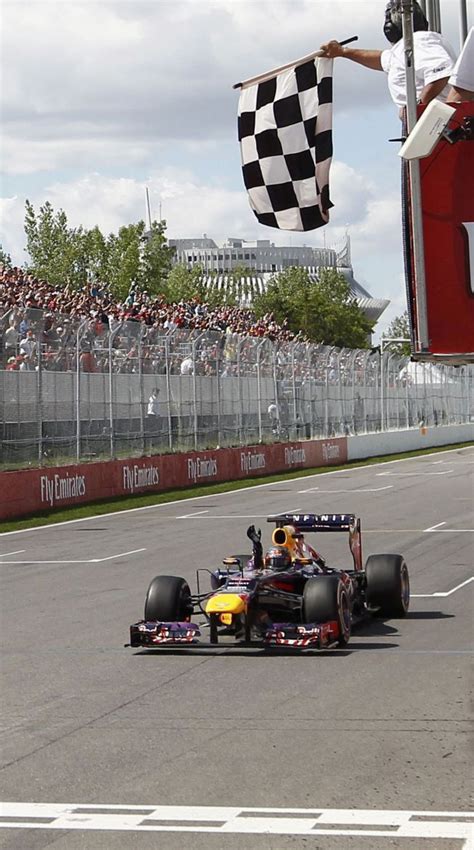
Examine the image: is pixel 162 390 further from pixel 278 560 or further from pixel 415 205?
pixel 415 205

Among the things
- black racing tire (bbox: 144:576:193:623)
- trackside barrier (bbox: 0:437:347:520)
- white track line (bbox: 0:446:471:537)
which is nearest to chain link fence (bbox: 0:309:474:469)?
trackside barrier (bbox: 0:437:347:520)

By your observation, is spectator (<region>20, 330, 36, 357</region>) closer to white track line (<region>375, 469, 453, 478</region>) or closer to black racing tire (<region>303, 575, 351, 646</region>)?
white track line (<region>375, 469, 453, 478</region>)

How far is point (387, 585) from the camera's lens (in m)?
12.0

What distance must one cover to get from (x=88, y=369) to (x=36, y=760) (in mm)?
21435

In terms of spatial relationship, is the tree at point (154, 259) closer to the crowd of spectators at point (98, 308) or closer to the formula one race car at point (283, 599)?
the crowd of spectators at point (98, 308)

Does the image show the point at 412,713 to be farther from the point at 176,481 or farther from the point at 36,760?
the point at 176,481

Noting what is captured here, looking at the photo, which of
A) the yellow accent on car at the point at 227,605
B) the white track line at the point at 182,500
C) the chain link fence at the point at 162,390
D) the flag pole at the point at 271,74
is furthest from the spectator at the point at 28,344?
the flag pole at the point at 271,74

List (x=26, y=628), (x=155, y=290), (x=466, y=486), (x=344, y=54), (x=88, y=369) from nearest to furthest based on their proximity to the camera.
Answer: (x=344, y=54) < (x=26, y=628) < (x=88, y=369) < (x=466, y=486) < (x=155, y=290)

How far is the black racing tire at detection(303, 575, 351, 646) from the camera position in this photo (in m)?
10.4

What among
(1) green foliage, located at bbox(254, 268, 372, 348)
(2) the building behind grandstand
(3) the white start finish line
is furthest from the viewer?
(2) the building behind grandstand

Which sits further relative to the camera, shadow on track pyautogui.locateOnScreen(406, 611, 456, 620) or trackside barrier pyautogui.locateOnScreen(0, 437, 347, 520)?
trackside barrier pyautogui.locateOnScreen(0, 437, 347, 520)

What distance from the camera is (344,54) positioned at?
536 cm

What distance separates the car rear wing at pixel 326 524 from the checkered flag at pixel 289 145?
5.41 metres

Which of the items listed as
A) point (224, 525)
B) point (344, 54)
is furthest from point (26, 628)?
point (224, 525)
